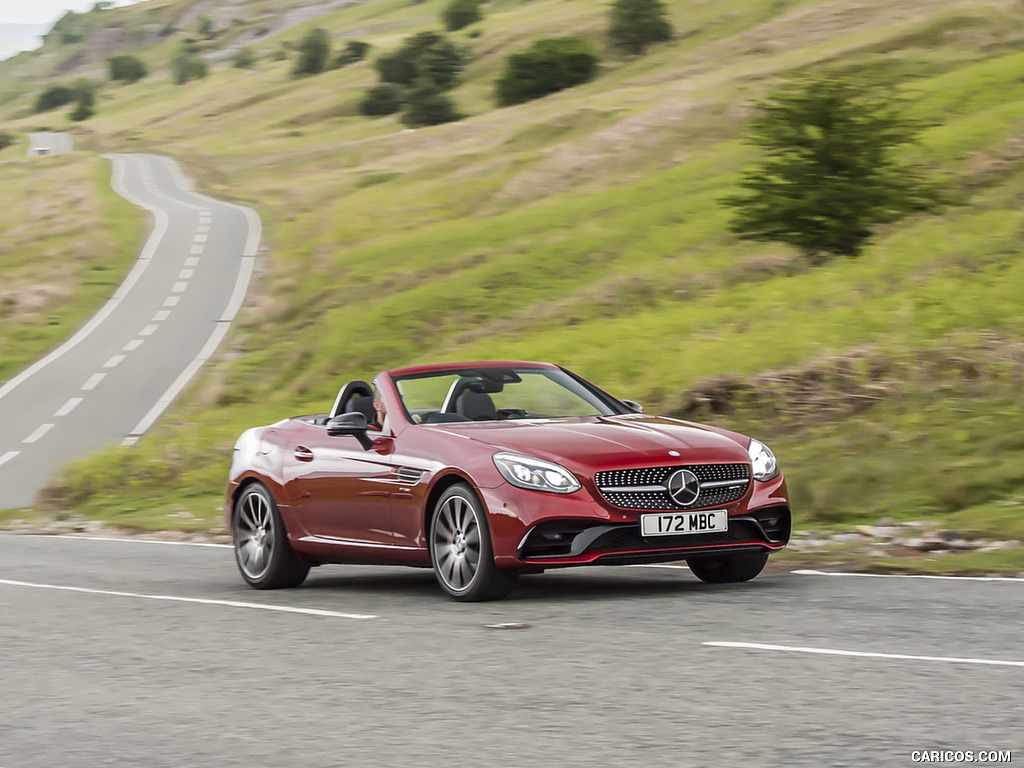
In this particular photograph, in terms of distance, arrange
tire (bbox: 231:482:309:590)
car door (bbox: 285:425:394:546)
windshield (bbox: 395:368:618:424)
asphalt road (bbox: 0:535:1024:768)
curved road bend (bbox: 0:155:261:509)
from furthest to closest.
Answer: curved road bend (bbox: 0:155:261:509) → tire (bbox: 231:482:309:590) → windshield (bbox: 395:368:618:424) → car door (bbox: 285:425:394:546) → asphalt road (bbox: 0:535:1024:768)

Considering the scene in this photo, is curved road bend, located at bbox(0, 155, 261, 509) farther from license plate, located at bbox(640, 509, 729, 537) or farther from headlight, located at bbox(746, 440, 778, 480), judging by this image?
license plate, located at bbox(640, 509, 729, 537)

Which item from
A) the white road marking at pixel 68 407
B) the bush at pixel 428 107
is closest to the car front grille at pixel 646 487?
the white road marking at pixel 68 407

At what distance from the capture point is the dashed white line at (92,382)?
31650 mm

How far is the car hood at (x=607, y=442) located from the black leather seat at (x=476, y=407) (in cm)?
24

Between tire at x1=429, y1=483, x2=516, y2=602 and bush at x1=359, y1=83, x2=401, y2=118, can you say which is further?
bush at x1=359, y1=83, x2=401, y2=118

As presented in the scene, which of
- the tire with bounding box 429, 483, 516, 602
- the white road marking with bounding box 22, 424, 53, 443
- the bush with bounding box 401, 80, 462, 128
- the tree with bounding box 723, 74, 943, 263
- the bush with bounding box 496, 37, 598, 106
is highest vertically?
the tire with bounding box 429, 483, 516, 602

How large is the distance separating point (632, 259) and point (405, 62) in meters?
73.9

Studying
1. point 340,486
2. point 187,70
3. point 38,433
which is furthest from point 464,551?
point 187,70

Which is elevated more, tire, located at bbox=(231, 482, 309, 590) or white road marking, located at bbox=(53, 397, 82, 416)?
tire, located at bbox=(231, 482, 309, 590)

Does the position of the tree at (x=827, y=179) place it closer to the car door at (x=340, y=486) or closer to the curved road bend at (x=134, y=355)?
the curved road bend at (x=134, y=355)

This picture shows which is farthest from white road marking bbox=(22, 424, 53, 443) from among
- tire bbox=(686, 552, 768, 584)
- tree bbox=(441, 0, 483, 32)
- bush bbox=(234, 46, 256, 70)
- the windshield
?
bush bbox=(234, 46, 256, 70)

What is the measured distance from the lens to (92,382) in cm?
3228

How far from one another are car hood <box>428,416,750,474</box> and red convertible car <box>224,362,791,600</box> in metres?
0.01

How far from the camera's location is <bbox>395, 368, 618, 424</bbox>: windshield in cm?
1044
